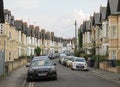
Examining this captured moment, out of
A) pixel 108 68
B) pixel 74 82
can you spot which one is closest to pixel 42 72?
pixel 74 82

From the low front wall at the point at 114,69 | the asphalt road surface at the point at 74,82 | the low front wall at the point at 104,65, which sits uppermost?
the low front wall at the point at 104,65

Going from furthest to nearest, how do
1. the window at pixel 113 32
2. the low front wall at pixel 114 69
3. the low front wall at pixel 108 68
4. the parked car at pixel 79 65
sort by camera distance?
1. the window at pixel 113 32
2. the parked car at pixel 79 65
3. the low front wall at pixel 108 68
4. the low front wall at pixel 114 69

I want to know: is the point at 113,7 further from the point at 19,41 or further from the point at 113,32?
the point at 19,41

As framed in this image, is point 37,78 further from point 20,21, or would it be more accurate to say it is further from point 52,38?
point 52,38

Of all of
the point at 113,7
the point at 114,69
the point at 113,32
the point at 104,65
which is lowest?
the point at 114,69

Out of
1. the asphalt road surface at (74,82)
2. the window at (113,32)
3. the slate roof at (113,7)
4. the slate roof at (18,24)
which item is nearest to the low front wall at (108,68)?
the window at (113,32)

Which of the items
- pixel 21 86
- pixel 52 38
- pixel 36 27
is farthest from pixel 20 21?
pixel 52 38

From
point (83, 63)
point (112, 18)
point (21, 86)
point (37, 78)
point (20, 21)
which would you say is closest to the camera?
point (21, 86)

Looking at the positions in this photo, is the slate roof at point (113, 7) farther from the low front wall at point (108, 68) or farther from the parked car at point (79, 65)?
the parked car at point (79, 65)

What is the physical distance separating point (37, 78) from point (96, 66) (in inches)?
1028

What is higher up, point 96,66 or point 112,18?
point 112,18

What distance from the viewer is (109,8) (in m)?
55.5

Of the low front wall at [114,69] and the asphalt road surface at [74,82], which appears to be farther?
the low front wall at [114,69]

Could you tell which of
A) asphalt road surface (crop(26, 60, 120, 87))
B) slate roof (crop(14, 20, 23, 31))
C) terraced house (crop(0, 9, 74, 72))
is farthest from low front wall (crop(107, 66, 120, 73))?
slate roof (crop(14, 20, 23, 31))
